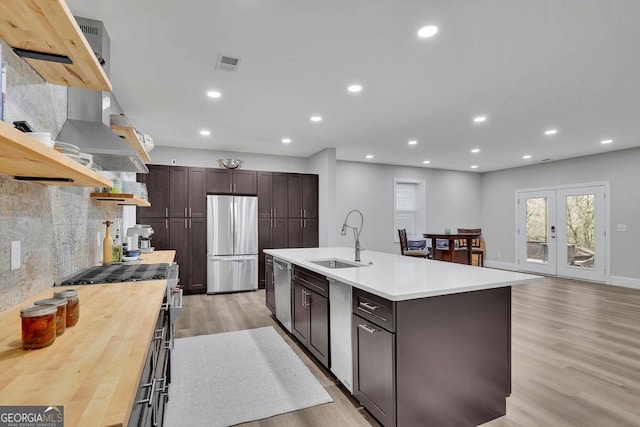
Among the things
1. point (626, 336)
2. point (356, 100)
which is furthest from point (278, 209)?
point (626, 336)

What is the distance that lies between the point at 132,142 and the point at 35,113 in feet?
4.99

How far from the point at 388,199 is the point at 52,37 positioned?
728 cm

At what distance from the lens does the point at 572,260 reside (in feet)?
23.4

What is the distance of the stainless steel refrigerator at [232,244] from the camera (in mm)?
5695

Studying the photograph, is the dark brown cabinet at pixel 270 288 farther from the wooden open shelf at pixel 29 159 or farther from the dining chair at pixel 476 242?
the dining chair at pixel 476 242

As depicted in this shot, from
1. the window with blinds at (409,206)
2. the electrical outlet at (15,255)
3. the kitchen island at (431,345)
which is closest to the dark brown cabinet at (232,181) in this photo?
the window with blinds at (409,206)

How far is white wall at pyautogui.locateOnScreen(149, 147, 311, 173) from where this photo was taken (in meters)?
6.05

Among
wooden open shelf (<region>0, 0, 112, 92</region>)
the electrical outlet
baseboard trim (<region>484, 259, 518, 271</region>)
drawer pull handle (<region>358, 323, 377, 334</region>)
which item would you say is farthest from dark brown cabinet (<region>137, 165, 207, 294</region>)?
baseboard trim (<region>484, 259, 518, 271</region>)

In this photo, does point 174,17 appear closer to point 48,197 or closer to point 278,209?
point 48,197

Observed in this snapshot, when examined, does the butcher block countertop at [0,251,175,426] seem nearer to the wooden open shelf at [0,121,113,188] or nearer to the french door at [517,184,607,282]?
the wooden open shelf at [0,121,113,188]

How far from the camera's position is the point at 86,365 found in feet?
3.01

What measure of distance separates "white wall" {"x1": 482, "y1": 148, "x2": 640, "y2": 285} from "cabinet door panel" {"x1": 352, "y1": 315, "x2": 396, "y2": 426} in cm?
701

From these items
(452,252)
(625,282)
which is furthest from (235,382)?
(625,282)

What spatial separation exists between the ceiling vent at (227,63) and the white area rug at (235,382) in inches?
107
